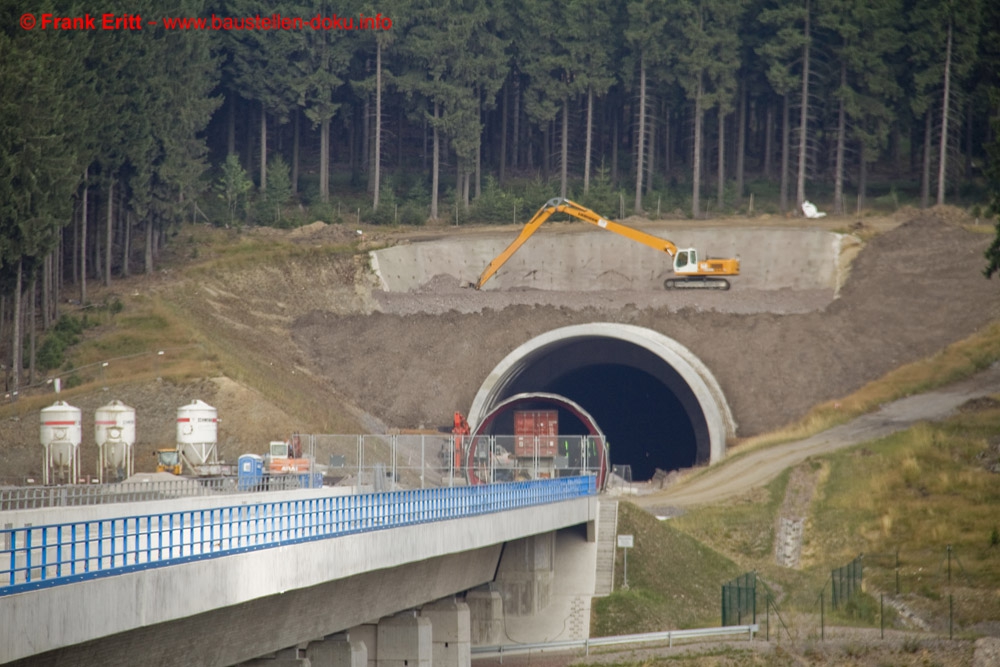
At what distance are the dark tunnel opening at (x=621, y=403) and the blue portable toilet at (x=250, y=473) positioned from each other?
26.2 m

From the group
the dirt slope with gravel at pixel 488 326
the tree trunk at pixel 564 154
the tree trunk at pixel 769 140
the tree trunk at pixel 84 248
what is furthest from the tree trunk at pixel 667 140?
the tree trunk at pixel 84 248

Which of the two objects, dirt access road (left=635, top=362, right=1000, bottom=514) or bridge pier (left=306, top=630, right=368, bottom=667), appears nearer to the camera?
bridge pier (left=306, top=630, right=368, bottom=667)

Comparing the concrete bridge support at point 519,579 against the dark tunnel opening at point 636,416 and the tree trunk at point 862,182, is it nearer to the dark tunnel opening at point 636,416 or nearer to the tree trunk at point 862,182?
the dark tunnel opening at point 636,416

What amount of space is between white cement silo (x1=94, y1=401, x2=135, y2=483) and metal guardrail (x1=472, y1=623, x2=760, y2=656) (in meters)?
16.9

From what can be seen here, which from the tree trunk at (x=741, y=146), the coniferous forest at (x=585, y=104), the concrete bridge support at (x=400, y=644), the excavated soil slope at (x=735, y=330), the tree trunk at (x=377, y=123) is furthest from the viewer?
the tree trunk at (x=741, y=146)

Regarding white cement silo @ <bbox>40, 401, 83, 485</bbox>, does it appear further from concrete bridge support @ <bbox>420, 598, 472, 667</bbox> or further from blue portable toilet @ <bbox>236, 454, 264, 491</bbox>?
concrete bridge support @ <bbox>420, 598, 472, 667</bbox>

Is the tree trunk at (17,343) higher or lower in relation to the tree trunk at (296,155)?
lower

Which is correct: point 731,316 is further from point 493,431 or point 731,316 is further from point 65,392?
point 65,392

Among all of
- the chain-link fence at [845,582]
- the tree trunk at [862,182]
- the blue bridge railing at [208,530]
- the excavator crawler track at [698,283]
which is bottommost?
the chain-link fence at [845,582]

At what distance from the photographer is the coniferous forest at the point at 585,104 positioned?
289 ft

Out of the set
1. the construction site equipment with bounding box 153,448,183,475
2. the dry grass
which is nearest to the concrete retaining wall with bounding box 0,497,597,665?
the construction site equipment with bounding box 153,448,183,475

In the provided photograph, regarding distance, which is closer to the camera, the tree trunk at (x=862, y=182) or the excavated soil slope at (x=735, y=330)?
the excavated soil slope at (x=735, y=330)

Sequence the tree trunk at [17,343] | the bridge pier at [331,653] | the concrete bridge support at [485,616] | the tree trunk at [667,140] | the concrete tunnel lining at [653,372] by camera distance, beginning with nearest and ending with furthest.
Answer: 1. the bridge pier at [331,653]
2. the concrete bridge support at [485,616]
3. the tree trunk at [17,343]
4. the concrete tunnel lining at [653,372]
5. the tree trunk at [667,140]

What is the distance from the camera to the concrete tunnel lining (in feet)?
206
